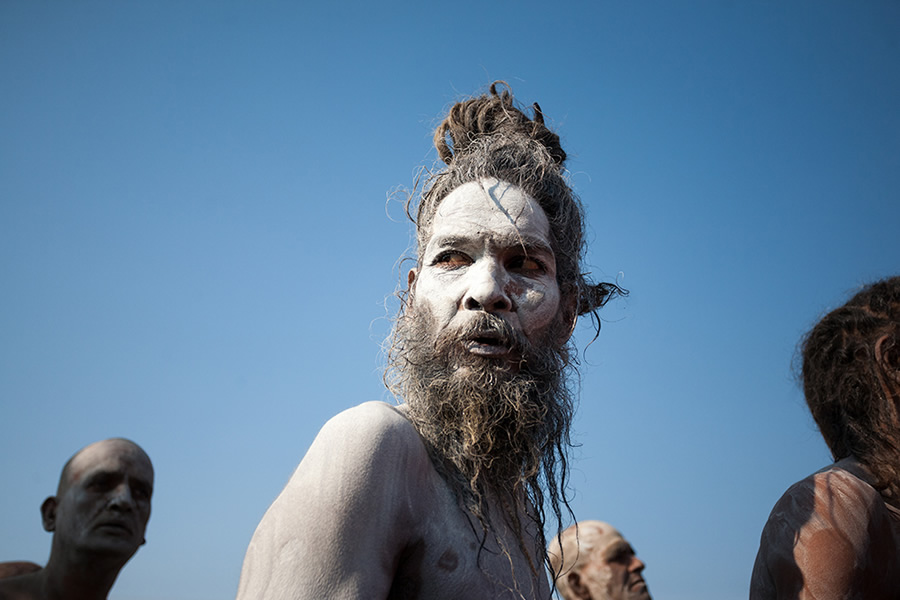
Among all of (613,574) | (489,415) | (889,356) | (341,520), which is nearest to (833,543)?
(889,356)

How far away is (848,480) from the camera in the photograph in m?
3.00

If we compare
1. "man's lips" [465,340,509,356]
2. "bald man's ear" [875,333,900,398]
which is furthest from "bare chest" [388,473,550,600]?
"bald man's ear" [875,333,900,398]

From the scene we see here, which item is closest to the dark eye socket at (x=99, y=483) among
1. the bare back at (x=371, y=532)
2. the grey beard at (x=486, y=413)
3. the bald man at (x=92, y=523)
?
the bald man at (x=92, y=523)

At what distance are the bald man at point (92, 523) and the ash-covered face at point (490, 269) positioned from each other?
3.09m

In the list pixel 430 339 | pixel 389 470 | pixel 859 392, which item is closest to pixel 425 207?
pixel 430 339

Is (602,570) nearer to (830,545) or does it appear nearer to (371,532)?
(830,545)

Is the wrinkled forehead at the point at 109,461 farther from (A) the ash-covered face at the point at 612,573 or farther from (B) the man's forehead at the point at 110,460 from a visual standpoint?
(A) the ash-covered face at the point at 612,573

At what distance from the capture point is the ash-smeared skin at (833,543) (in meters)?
2.80

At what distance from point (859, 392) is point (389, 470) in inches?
82.3

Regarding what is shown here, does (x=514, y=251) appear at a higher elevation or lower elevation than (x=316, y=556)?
higher

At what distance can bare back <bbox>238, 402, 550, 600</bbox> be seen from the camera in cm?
208

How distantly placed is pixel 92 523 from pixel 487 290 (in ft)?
11.5

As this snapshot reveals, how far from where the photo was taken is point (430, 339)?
297 centimetres

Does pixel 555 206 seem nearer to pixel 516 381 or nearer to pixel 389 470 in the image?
pixel 516 381
